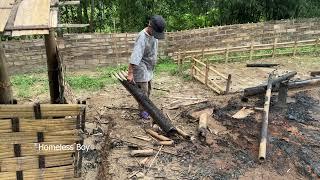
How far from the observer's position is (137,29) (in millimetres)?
13984

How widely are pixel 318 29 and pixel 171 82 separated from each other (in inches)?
289

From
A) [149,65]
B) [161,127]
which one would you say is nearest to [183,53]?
[149,65]

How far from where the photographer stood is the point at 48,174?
4.59 metres

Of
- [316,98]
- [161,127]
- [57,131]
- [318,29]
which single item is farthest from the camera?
[318,29]

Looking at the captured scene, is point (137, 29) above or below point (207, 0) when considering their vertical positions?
below

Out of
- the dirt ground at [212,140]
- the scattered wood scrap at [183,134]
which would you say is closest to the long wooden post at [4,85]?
the dirt ground at [212,140]

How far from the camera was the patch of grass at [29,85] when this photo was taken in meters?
9.73

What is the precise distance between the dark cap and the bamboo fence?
8.83 ft

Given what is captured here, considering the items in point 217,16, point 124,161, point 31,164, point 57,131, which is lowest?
point 124,161

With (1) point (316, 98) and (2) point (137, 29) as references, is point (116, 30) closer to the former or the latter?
(2) point (137, 29)

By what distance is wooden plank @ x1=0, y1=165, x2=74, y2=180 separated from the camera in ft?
14.8

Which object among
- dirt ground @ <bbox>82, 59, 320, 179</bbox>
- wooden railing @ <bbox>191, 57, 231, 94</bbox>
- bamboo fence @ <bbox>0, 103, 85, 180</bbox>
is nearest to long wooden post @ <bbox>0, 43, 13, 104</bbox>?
bamboo fence @ <bbox>0, 103, 85, 180</bbox>

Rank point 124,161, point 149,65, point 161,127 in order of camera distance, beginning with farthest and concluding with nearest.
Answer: point 149,65, point 161,127, point 124,161

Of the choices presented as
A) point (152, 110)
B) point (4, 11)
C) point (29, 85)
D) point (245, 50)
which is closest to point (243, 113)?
point (152, 110)
